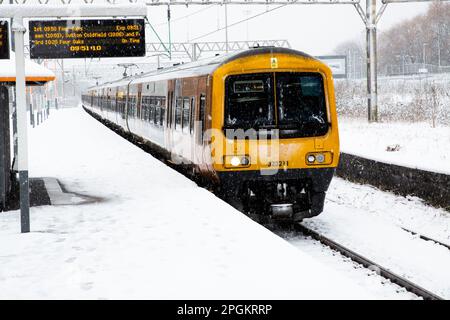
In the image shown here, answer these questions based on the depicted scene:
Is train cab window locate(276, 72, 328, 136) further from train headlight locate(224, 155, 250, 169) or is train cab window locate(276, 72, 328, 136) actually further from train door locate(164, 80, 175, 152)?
train door locate(164, 80, 175, 152)

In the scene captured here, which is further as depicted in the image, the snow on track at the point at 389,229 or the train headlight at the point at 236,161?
the train headlight at the point at 236,161

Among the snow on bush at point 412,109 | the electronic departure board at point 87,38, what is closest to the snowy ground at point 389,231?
the electronic departure board at point 87,38

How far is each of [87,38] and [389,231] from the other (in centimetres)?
554

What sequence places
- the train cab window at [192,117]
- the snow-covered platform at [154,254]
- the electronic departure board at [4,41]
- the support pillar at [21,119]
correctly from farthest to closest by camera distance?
the train cab window at [192,117]
the electronic departure board at [4,41]
the support pillar at [21,119]
the snow-covered platform at [154,254]

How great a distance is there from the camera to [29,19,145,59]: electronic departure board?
10.1 m

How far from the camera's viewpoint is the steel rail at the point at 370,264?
24.6 feet

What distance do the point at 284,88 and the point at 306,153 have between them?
102 cm

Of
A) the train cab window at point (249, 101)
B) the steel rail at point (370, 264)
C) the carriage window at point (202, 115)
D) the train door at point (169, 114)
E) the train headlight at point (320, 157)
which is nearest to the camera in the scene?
the steel rail at point (370, 264)

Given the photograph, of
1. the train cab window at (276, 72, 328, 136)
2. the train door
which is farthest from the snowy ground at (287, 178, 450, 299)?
the train door

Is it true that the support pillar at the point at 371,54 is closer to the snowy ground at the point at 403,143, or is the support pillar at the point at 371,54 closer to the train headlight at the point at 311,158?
the snowy ground at the point at 403,143

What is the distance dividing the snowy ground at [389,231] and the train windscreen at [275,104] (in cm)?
170
